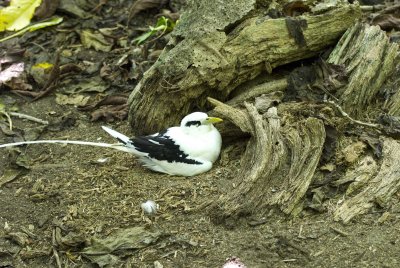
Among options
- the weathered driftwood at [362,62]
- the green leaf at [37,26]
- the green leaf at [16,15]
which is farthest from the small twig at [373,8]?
the green leaf at [16,15]

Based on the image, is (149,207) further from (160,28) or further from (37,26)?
(37,26)

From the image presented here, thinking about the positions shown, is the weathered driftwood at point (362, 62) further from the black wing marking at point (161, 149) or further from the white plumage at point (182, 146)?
the black wing marking at point (161, 149)

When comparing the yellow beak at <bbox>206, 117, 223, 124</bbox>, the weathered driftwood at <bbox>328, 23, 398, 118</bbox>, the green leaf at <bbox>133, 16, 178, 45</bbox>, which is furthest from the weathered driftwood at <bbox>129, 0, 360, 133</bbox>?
the green leaf at <bbox>133, 16, 178, 45</bbox>

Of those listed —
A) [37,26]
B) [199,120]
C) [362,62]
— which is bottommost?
[37,26]

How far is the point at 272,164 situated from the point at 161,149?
0.88 meters

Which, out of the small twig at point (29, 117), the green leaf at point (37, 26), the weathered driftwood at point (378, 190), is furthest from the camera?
the green leaf at point (37, 26)

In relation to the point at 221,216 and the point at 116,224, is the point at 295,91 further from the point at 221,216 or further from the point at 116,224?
the point at 116,224

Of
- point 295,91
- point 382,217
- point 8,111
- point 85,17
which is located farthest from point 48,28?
point 382,217

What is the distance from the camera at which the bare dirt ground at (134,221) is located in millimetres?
4398

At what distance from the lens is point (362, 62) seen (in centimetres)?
564

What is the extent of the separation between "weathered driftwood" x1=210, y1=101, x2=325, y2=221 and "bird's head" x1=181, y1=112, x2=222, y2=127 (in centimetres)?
14

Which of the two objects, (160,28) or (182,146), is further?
(160,28)

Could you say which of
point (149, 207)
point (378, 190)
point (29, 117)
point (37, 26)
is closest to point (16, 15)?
point (37, 26)

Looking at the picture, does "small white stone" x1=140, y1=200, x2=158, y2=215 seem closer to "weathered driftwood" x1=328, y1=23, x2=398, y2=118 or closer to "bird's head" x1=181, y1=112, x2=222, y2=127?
"bird's head" x1=181, y1=112, x2=222, y2=127
